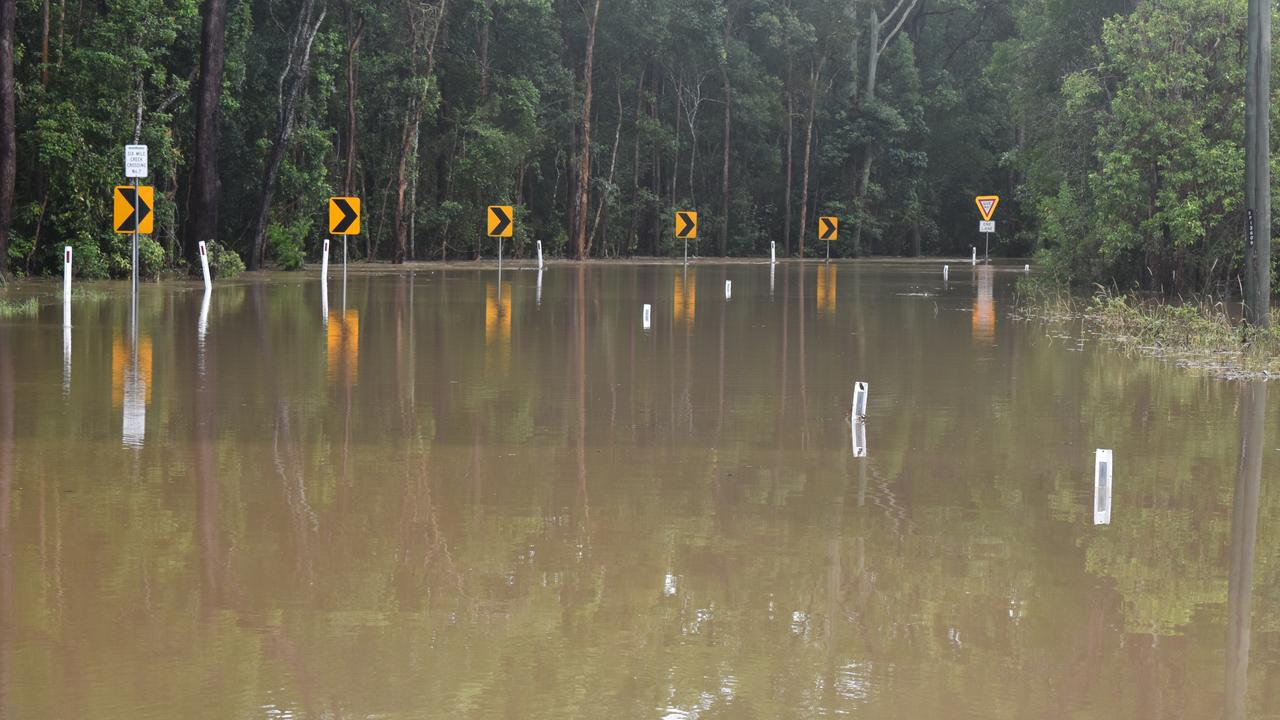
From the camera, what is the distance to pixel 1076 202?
119 ft

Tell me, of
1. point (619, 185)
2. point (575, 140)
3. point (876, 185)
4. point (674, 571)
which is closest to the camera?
point (674, 571)

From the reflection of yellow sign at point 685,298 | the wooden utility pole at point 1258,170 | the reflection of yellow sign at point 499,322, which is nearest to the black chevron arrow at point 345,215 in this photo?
the reflection of yellow sign at point 499,322

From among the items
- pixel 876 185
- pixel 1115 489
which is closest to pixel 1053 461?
pixel 1115 489

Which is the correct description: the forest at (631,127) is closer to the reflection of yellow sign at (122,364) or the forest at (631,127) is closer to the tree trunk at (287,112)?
the tree trunk at (287,112)

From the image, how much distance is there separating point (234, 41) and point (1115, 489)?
40520 millimetres

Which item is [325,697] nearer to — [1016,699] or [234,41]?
[1016,699]

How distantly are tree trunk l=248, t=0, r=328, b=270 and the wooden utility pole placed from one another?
107ft

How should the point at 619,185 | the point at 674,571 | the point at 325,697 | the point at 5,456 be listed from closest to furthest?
the point at 325,697, the point at 674,571, the point at 5,456, the point at 619,185

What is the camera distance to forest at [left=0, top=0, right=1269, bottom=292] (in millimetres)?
31203

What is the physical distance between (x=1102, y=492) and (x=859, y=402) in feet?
14.0

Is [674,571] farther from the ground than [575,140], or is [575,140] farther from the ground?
[575,140]

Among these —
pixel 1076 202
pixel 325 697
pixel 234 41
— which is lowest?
pixel 325 697

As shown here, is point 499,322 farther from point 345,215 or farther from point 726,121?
point 726,121

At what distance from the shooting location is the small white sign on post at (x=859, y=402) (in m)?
13.9
